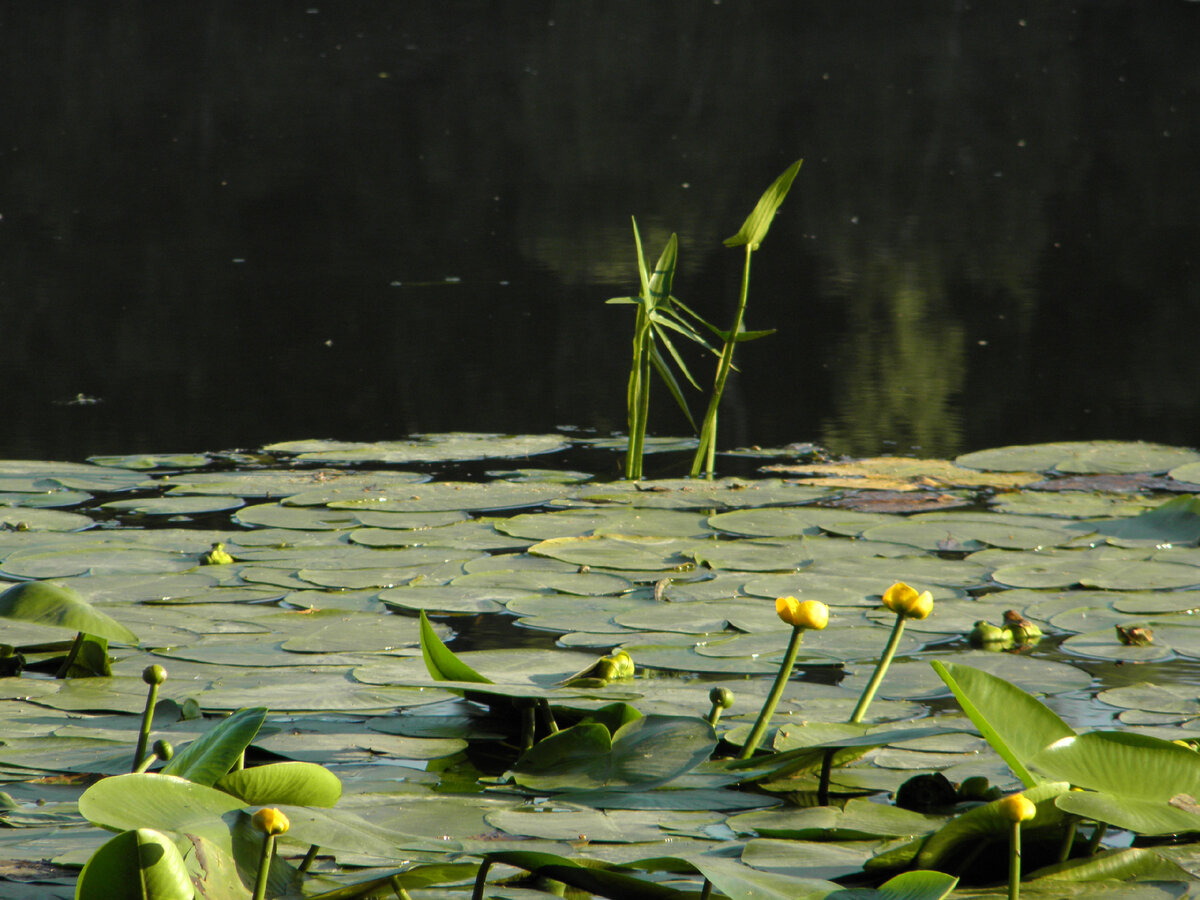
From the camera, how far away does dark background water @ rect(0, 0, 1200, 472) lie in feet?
15.8

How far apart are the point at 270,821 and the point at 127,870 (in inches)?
6.3

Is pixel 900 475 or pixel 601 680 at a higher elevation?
pixel 900 475

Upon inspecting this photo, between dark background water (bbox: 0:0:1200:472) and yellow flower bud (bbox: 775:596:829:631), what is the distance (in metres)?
2.72

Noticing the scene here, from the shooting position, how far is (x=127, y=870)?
3.47 feet

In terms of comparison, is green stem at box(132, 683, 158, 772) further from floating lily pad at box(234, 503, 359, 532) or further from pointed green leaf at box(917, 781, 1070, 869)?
floating lily pad at box(234, 503, 359, 532)

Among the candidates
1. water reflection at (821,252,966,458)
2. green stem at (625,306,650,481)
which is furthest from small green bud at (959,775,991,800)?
water reflection at (821,252,966,458)

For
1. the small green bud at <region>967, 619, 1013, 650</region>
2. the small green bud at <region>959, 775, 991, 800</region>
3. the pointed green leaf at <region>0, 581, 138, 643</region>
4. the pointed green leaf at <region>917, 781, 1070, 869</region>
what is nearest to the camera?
the pointed green leaf at <region>917, 781, 1070, 869</region>

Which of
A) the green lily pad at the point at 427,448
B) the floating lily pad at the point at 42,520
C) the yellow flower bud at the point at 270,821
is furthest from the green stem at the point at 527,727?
the green lily pad at the point at 427,448

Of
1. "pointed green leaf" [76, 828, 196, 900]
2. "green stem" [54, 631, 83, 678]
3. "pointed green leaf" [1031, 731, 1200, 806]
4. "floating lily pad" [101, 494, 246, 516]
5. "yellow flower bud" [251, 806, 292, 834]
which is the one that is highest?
"yellow flower bud" [251, 806, 292, 834]

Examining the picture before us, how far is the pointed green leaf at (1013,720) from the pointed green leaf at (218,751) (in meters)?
0.66

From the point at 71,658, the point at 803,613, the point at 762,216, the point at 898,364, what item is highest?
the point at 762,216

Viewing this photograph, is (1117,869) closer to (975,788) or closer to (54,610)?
(975,788)

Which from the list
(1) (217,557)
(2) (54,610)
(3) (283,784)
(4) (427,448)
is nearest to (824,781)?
(3) (283,784)

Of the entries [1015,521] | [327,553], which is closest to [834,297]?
[1015,521]
